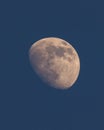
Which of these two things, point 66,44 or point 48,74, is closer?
point 48,74

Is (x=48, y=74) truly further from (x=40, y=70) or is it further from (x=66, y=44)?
(x=66, y=44)

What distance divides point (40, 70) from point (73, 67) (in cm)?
304

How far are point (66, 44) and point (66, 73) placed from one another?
2654mm

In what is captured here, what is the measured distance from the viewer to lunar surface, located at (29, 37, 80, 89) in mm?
35688

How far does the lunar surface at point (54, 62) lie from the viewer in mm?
35688

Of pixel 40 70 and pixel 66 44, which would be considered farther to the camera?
pixel 66 44

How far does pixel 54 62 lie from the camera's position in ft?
118

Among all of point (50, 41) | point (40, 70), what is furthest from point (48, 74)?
point (50, 41)

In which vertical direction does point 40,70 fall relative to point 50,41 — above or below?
below

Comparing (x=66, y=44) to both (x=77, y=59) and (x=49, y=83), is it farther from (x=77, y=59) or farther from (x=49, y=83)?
(x=49, y=83)

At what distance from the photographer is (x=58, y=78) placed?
36.3 metres

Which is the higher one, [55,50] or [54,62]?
[55,50]

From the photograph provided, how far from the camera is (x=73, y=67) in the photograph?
123 feet

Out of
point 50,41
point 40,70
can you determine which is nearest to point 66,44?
point 50,41
